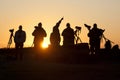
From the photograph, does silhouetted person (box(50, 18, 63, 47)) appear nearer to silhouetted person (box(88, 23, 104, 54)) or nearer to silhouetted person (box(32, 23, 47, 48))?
silhouetted person (box(32, 23, 47, 48))

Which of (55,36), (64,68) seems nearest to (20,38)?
(55,36)

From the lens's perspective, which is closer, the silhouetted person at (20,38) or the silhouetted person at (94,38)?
the silhouetted person at (20,38)

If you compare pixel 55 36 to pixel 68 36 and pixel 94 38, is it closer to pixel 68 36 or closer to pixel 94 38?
pixel 68 36

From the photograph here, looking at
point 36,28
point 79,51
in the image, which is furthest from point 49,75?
point 36,28

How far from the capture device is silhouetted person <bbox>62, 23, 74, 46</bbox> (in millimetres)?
22531

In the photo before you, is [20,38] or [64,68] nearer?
[64,68]

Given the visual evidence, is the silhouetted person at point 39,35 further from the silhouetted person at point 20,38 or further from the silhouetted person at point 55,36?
the silhouetted person at point 20,38

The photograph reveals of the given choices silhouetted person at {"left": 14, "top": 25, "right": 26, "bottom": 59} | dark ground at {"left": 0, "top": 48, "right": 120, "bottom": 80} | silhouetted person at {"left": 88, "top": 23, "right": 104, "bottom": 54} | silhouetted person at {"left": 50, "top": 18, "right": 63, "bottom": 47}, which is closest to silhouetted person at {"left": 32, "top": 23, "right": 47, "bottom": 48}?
silhouetted person at {"left": 50, "top": 18, "right": 63, "bottom": 47}

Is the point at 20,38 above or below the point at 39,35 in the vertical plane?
below

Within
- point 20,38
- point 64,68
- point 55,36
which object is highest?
point 55,36

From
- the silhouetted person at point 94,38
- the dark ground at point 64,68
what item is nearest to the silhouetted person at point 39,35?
the dark ground at point 64,68

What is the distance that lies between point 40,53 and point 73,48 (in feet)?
6.93

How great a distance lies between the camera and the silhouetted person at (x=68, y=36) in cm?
2253

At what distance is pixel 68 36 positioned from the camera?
2266 cm
